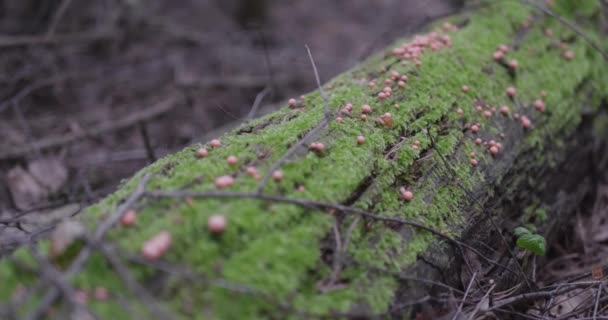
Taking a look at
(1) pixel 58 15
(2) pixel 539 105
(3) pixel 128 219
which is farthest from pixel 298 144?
(1) pixel 58 15

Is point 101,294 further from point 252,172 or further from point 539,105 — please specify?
point 539,105

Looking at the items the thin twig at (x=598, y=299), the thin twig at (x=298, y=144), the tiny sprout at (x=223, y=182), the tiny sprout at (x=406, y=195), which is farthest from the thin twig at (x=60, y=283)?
the thin twig at (x=598, y=299)

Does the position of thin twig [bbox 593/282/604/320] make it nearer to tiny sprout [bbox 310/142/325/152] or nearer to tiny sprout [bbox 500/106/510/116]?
tiny sprout [bbox 500/106/510/116]

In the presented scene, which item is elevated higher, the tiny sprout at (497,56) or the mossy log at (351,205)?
the tiny sprout at (497,56)

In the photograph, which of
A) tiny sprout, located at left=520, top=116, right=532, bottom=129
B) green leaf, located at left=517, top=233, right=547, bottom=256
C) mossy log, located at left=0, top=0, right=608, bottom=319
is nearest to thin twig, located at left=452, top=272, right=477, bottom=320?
mossy log, located at left=0, top=0, right=608, bottom=319

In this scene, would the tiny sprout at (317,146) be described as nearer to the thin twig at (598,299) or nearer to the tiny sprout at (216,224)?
the tiny sprout at (216,224)

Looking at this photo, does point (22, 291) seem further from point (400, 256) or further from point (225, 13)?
point (225, 13)

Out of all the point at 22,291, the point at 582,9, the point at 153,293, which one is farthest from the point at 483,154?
the point at 582,9
